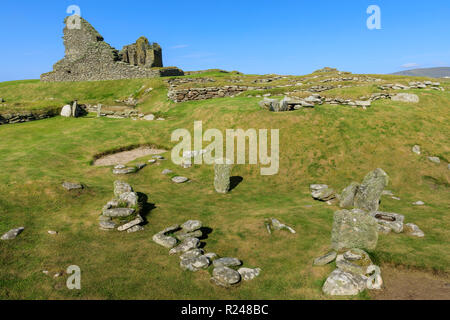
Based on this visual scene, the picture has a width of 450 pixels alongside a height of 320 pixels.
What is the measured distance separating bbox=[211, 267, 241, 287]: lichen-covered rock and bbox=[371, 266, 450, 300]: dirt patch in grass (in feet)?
14.9

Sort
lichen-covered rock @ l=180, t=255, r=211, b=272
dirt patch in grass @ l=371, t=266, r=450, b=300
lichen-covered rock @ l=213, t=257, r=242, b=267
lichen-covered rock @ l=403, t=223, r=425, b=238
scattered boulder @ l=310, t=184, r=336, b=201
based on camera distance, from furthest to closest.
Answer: scattered boulder @ l=310, t=184, r=336, b=201 < lichen-covered rock @ l=403, t=223, r=425, b=238 < lichen-covered rock @ l=213, t=257, r=242, b=267 < lichen-covered rock @ l=180, t=255, r=211, b=272 < dirt patch in grass @ l=371, t=266, r=450, b=300

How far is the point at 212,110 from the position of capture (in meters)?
28.6

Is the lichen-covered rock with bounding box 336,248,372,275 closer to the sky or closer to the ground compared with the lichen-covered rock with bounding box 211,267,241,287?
closer to the sky

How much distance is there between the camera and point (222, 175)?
1844 cm

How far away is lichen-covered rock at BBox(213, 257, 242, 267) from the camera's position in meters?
10.5

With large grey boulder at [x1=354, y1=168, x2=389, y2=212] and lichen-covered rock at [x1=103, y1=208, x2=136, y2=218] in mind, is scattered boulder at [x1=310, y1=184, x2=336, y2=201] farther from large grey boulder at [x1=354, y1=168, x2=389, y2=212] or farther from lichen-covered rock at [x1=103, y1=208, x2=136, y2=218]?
lichen-covered rock at [x1=103, y1=208, x2=136, y2=218]

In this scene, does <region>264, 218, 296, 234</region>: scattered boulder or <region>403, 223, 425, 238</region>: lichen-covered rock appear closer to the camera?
<region>403, 223, 425, 238</region>: lichen-covered rock

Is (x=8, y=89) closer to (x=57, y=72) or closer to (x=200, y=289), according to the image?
(x=57, y=72)

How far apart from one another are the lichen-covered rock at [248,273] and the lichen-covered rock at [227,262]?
439 millimetres

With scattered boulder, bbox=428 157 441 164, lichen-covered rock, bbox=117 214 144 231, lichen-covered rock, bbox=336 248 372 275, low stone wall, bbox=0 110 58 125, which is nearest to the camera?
lichen-covered rock, bbox=336 248 372 275

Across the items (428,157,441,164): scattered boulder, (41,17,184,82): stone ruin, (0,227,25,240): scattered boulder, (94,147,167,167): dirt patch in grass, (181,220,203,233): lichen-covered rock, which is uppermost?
(41,17,184,82): stone ruin

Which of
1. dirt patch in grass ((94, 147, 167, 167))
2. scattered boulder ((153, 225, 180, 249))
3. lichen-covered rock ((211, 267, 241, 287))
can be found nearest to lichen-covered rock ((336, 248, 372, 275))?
lichen-covered rock ((211, 267, 241, 287))

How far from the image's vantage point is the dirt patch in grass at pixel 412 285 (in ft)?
27.5

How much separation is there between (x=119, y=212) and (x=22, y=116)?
28271 mm
